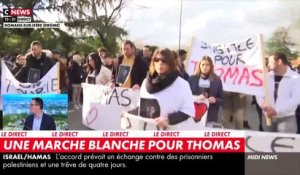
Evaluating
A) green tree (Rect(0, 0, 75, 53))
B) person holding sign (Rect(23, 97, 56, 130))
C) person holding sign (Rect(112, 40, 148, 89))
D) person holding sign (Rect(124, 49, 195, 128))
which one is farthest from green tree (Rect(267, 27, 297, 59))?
person holding sign (Rect(23, 97, 56, 130))

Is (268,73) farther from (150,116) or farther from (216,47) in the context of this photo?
(150,116)

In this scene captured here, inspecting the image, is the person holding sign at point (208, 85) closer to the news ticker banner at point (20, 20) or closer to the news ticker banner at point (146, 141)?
the news ticker banner at point (146, 141)

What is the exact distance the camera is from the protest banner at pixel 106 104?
19.9ft

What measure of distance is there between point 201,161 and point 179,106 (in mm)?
540

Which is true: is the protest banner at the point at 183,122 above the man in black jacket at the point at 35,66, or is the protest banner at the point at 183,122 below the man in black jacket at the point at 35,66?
below

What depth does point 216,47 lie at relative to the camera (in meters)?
5.99

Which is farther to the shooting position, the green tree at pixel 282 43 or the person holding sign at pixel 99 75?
the person holding sign at pixel 99 75

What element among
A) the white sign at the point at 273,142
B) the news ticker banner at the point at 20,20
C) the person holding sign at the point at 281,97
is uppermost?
the news ticker banner at the point at 20,20

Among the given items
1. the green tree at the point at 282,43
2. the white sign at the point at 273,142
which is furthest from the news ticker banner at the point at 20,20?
the white sign at the point at 273,142

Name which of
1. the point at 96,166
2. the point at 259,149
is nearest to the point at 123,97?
the point at 96,166

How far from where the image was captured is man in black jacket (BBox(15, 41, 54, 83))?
19.7 ft

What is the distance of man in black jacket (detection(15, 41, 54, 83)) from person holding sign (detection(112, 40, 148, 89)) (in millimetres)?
618

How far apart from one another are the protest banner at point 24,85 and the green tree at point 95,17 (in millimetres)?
432

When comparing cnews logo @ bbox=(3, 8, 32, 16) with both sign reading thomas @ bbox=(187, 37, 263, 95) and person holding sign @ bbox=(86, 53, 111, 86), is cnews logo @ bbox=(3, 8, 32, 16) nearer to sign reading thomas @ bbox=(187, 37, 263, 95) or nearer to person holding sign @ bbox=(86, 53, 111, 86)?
person holding sign @ bbox=(86, 53, 111, 86)
